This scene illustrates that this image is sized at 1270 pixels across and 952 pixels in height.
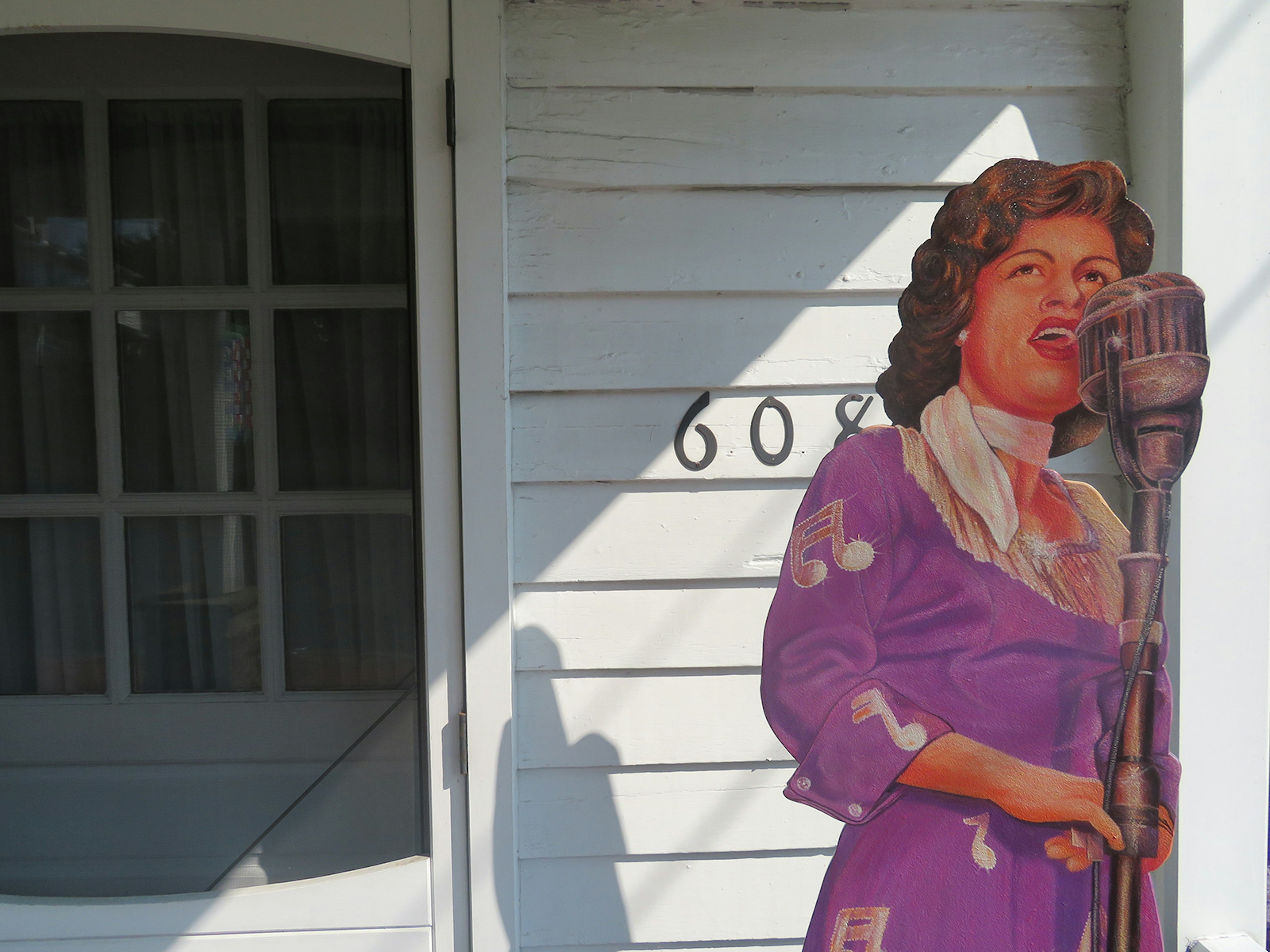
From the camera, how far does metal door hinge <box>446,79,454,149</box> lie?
3.87 feet

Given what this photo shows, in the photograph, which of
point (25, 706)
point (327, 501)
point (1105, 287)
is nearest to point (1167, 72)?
point (1105, 287)

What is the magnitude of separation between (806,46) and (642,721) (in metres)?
1.19

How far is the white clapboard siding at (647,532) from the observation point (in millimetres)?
1239

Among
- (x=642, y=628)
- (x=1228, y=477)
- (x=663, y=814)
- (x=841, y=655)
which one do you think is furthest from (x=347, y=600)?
(x=1228, y=477)

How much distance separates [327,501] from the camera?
142 centimetres

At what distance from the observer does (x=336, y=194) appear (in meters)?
1.40

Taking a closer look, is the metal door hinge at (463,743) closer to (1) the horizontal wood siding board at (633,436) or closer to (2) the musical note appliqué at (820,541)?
(1) the horizontal wood siding board at (633,436)

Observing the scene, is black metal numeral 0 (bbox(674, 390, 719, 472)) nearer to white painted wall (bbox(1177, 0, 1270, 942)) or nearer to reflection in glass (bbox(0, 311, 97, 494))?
white painted wall (bbox(1177, 0, 1270, 942))

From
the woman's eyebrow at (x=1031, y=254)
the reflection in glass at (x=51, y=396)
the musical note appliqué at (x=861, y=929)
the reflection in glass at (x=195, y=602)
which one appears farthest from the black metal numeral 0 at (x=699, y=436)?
the reflection in glass at (x=51, y=396)

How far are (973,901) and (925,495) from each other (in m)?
0.65

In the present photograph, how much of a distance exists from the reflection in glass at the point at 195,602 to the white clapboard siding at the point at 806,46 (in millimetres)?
1052

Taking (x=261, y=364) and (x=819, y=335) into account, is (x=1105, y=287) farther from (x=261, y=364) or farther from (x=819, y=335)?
(x=261, y=364)

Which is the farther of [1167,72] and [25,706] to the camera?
[25,706]


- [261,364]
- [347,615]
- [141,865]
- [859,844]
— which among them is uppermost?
[261,364]
